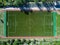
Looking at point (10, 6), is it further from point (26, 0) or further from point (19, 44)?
point (19, 44)

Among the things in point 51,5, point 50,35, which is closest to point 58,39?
point 50,35

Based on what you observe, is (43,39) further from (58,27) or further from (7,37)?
(7,37)

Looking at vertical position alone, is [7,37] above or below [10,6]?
below

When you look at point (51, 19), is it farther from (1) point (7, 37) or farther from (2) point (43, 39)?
(1) point (7, 37)

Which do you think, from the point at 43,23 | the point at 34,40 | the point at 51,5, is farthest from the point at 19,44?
the point at 51,5

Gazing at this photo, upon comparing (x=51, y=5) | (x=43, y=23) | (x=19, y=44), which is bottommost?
(x=19, y=44)

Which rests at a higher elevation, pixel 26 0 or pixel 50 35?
pixel 26 0
